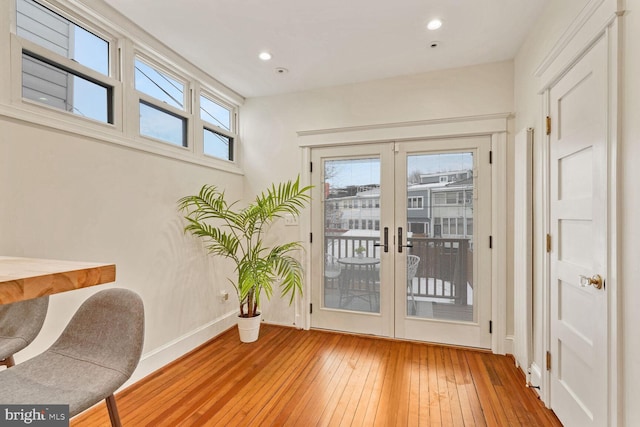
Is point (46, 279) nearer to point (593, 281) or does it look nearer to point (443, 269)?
point (593, 281)

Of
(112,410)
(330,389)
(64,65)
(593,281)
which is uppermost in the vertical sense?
(64,65)

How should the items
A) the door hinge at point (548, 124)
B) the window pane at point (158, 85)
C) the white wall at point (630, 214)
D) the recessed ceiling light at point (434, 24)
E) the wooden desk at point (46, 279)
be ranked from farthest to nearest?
1. the window pane at point (158, 85)
2. the recessed ceiling light at point (434, 24)
3. the door hinge at point (548, 124)
4. the white wall at point (630, 214)
5. the wooden desk at point (46, 279)

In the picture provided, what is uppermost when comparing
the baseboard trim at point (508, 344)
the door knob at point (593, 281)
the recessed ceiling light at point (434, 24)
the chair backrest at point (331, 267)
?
the recessed ceiling light at point (434, 24)

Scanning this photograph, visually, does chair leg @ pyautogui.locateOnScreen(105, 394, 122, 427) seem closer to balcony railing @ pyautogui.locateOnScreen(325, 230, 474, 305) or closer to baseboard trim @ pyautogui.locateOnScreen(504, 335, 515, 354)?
balcony railing @ pyautogui.locateOnScreen(325, 230, 474, 305)

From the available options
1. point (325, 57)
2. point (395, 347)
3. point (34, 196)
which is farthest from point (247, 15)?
point (395, 347)

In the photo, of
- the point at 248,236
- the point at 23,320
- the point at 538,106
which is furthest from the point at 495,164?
the point at 23,320

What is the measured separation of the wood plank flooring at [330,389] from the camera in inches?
71.9

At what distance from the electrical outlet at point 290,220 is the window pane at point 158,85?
4.81ft

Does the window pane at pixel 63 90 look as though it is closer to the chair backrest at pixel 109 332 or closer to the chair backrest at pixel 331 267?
the chair backrest at pixel 109 332

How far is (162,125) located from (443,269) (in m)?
2.84

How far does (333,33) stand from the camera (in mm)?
2295

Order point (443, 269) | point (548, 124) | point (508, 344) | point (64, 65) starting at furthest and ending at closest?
point (443, 269)
point (508, 344)
point (548, 124)
point (64, 65)

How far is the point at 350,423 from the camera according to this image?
1787 mm

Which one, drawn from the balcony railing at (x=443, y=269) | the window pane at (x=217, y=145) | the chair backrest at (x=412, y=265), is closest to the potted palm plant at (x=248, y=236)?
the window pane at (x=217, y=145)
